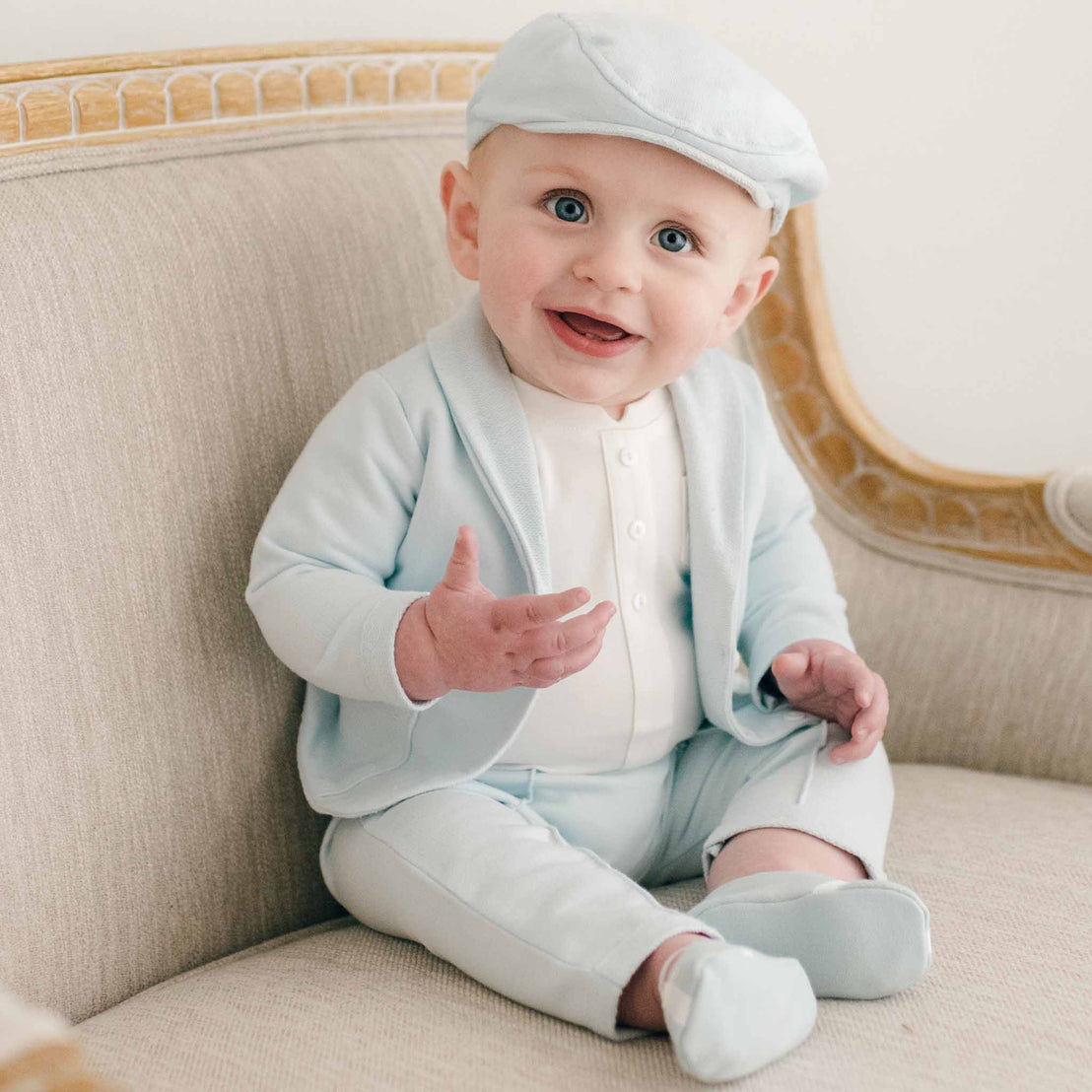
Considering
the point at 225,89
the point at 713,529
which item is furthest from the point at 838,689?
the point at 225,89

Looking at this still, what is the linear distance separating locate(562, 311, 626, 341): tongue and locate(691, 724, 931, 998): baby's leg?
0.35 metres

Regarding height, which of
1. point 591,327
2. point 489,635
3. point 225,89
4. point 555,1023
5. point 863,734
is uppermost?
point 225,89

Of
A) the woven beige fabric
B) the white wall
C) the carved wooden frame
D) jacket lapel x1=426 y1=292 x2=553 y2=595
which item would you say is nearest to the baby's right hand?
jacket lapel x1=426 y1=292 x2=553 y2=595

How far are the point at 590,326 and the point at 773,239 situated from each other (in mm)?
497

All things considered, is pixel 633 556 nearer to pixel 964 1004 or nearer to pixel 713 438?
pixel 713 438

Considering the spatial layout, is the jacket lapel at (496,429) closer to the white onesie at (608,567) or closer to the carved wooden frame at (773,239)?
the white onesie at (608,567)

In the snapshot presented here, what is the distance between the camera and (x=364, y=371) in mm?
1094

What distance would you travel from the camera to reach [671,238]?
915 millimetres

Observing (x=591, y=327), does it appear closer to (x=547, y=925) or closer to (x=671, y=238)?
(x=671, y=238)

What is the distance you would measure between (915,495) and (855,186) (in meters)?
0.50

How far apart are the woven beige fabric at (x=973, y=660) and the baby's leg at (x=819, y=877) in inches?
10.1

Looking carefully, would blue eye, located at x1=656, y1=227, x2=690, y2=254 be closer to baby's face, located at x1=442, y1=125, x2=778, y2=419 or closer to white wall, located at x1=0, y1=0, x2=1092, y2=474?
baby's face, located at x1=442, y1=125, x2=778, y2=419

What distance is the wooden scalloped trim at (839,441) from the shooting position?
131cm

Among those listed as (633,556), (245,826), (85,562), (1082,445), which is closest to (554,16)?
(633,556)
